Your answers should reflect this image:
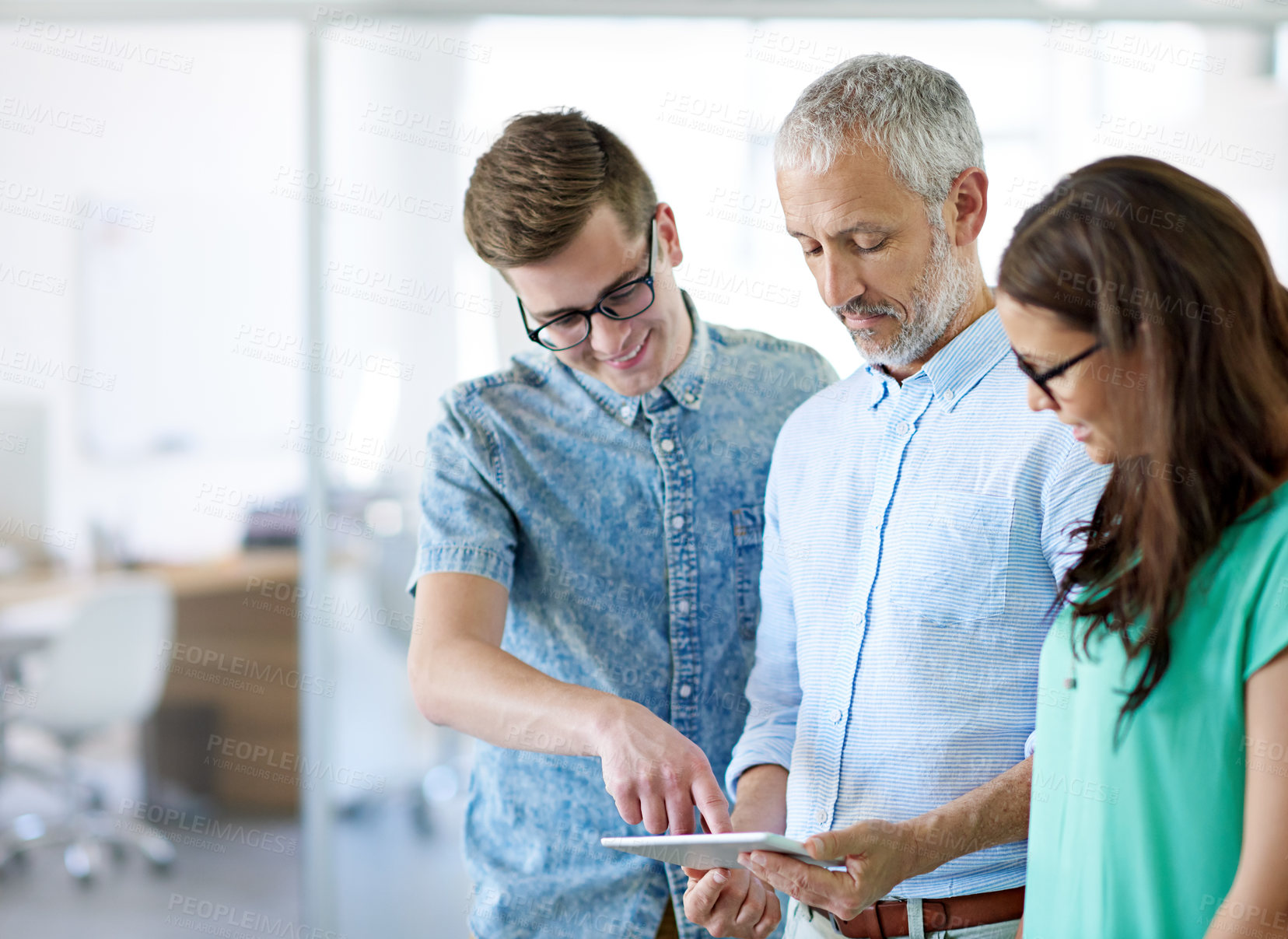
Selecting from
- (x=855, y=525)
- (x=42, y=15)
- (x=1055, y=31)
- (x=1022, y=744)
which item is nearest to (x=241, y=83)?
(x=42, y=15)

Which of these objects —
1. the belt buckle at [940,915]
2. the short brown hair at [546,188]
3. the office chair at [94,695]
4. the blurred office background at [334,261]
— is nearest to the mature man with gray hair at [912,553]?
the belt buckle at [940,915]

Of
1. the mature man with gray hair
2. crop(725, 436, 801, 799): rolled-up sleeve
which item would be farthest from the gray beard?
crop(725, 436, 801, 799): rolled-up sleeve

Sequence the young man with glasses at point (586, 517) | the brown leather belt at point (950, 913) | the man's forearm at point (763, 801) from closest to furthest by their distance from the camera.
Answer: the brown leather belt at point (950, 913) → the man's forearm at point (763, 801) → the young man with glasses at point (586, 517)

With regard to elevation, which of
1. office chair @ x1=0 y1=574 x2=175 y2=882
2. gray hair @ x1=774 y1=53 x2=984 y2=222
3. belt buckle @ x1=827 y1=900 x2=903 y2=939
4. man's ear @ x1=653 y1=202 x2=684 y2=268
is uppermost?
gray hair @ x1=774 y1=53 x2=984 y2=222

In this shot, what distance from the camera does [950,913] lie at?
127 centimetres

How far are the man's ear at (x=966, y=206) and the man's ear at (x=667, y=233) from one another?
1.55 ft

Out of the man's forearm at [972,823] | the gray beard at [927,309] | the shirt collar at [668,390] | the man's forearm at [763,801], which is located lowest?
the man's forearm at [763,801]

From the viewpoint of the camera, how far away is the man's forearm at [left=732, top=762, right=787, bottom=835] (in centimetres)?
143

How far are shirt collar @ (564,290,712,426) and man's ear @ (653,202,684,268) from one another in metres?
0.14

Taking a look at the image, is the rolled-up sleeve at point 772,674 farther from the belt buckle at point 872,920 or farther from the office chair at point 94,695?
the office chair at point 94,695

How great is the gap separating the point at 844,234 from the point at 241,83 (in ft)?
8.71

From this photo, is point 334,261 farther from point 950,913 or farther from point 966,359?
point 950,913

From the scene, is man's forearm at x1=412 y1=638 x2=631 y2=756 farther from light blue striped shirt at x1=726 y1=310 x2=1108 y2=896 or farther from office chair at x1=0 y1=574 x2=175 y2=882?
office chair at x1=0 y1=574 x2=175 y2=882

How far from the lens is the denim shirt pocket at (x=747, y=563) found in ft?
5.57
